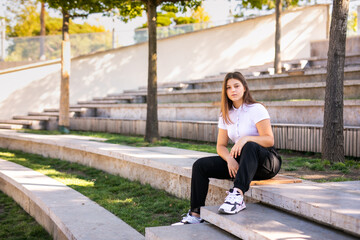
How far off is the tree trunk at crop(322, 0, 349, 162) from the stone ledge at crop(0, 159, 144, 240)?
2.78 meters

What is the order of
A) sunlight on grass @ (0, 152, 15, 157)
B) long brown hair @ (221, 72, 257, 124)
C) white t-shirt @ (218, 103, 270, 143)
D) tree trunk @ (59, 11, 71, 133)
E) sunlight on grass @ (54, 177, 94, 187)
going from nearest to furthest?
white t-shirt @ (218, 103, 270, 143), long brown hair @ (221, 72, 257, 124), sunlight on grass @ (54, 177, 94, 187), sunlight on grass @ (0, 152, 15, 157), tree trunk @ (59, 11, 71, 133)

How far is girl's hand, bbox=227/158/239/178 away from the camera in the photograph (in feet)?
10.8

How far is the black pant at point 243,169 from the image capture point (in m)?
3.02

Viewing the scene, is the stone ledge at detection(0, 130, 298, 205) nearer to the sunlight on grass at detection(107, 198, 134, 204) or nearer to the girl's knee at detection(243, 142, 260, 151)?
the girl's knee at detection(243, 142, 260, 151)

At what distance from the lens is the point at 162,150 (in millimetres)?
6137

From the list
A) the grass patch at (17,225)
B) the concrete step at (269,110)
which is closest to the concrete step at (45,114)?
the concrete step at (269,110)

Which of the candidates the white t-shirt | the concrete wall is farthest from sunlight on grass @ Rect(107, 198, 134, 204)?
the concrete wall

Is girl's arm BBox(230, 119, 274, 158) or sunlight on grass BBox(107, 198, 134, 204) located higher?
girl's arm BBox(230, 119, 274, 158)

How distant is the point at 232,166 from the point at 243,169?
0.29 meters

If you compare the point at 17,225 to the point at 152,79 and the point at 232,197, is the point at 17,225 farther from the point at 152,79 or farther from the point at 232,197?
the point at 152,79

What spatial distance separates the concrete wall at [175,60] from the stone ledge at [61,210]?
9.43 meters

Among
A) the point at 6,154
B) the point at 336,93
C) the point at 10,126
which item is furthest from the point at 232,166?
the point at 10,126

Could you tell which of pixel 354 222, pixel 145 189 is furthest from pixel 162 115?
pixel 354 222

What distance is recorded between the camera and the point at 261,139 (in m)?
3.33
